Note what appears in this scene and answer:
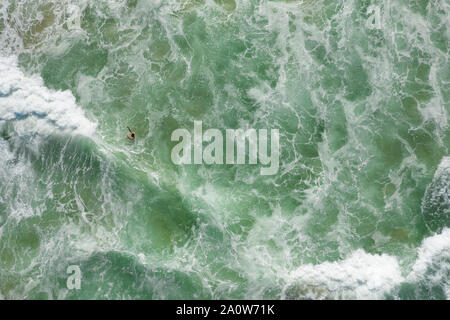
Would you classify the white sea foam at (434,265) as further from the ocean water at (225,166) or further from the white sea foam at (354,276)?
the white sea foam at (354,276)

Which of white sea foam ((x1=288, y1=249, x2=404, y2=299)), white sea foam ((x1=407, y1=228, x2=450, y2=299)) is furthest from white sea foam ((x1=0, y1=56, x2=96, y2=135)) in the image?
white sea foam ((x1=407, y1=228, x2=450, y2=299))

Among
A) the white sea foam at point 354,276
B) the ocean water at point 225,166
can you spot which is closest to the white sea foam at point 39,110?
the ocean water at point 225,166

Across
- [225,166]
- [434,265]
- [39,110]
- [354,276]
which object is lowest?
[354,276]

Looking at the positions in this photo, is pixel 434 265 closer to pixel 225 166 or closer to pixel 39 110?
pixel 225 166

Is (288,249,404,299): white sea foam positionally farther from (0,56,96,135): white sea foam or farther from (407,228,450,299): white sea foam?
(0,56,96,135): white sea foam

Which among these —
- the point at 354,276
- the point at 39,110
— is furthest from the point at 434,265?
the point at 39,110

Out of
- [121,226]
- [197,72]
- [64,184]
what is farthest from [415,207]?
[64,184]

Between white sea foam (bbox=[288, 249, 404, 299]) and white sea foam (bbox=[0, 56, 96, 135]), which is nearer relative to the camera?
white sea foam (bbox=[288, 249, 404, 299])
